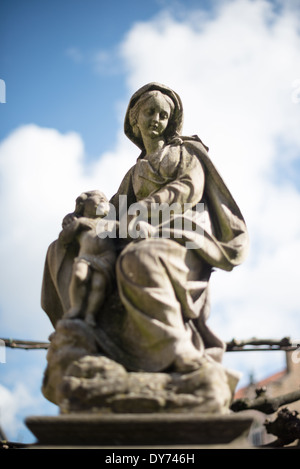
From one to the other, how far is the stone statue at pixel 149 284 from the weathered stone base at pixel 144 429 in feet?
0.40

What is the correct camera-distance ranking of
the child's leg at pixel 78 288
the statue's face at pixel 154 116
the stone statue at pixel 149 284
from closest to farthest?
the stone statue at pixel 149 284
the child's leg at pixel 78 288
the statue's face at pixel 154 116

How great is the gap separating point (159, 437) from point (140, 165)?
9.23ft

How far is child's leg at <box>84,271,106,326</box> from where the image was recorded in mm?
4582

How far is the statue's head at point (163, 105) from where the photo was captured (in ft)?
19.6

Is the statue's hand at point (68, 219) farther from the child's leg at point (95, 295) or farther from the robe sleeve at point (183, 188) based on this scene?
the child's leg at point (95, 295)

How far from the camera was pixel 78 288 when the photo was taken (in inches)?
182

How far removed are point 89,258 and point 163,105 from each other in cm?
202

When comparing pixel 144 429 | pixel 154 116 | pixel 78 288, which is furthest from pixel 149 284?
pixel 154 116
